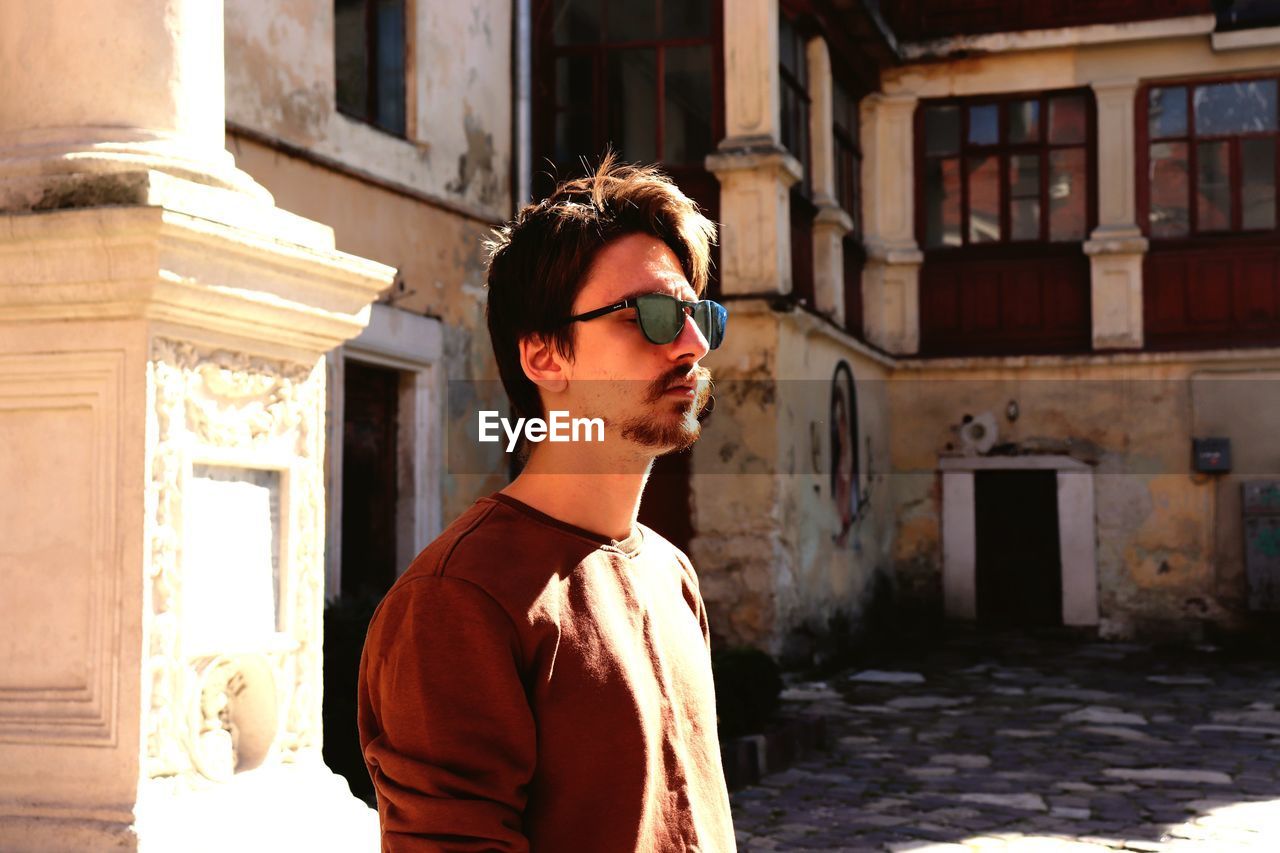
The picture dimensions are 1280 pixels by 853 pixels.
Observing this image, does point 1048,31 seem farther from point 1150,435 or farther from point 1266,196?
point 1150,435

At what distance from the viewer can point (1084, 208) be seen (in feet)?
51.0

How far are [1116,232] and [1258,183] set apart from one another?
4.86 feet

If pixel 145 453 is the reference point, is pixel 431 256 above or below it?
above

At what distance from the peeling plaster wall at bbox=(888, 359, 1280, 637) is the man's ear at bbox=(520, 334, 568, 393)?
14.0 metres

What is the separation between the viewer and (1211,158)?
49.7 ft

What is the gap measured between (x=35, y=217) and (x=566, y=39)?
9459 mm

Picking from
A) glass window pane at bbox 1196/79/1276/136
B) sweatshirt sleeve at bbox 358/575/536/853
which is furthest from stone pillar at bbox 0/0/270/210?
glass window pane at bbox 1196/79/1276/136

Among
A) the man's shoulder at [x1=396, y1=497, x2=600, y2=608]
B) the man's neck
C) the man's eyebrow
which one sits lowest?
the man's shoulder at [x1=396, y1=497, x2=600, y2=608]

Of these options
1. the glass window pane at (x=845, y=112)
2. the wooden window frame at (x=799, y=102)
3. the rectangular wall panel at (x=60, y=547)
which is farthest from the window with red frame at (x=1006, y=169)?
the rectangular wall panel at (x=60, y=547)

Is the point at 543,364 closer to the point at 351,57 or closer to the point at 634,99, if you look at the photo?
the point at 351,57

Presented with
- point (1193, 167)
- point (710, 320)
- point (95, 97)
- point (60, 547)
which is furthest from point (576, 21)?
point (710, 320)

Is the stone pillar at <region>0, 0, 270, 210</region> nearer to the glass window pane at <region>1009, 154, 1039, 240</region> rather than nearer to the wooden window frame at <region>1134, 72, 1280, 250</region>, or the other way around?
the glass window pane at <region>1009, 154, 1039, 240</region>

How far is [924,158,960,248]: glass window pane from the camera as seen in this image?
1580 cm

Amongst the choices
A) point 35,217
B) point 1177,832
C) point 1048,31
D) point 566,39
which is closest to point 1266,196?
point 1048,31
